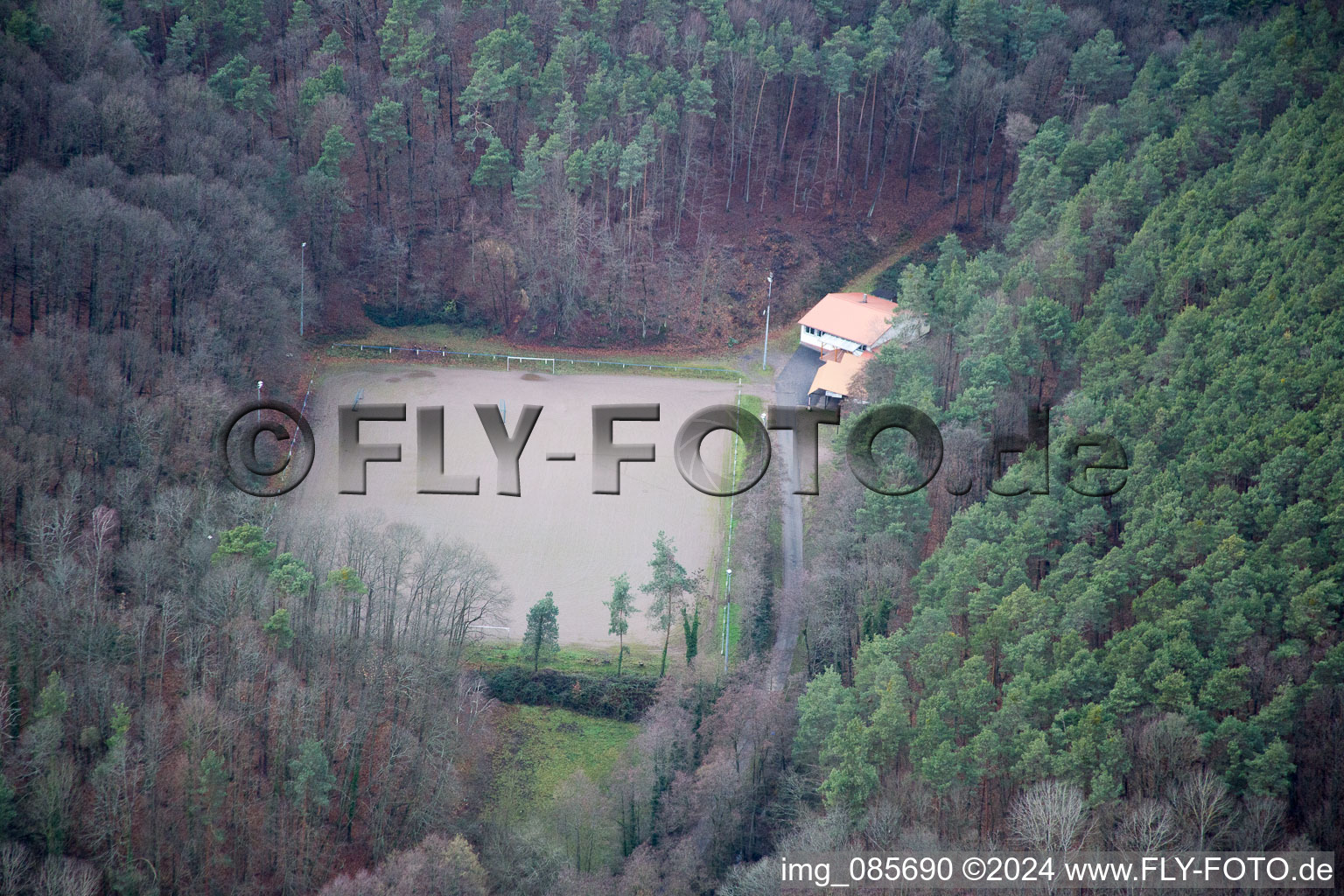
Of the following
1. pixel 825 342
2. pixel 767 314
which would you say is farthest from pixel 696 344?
pixel 825 342

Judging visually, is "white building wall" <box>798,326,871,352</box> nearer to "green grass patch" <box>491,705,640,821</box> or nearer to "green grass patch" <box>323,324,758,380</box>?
"green grass patch" <box>323,324,758,380</box>

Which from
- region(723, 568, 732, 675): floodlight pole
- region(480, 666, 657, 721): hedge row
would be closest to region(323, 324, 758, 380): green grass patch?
region(723, 568, 732, 675): floodlight pole

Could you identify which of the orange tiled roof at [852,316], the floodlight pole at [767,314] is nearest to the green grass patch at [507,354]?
the floodlight pole at [767,314]

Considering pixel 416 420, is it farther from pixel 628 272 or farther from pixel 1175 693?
pixel 1175 693

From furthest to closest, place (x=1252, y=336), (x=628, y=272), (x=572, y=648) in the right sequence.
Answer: (x=628, y=272) < (x=572, y=648) < (x=1252, y=336)

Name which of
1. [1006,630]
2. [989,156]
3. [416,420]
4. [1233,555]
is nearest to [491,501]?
[416,420]

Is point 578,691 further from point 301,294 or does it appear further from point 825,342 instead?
point 301,294
